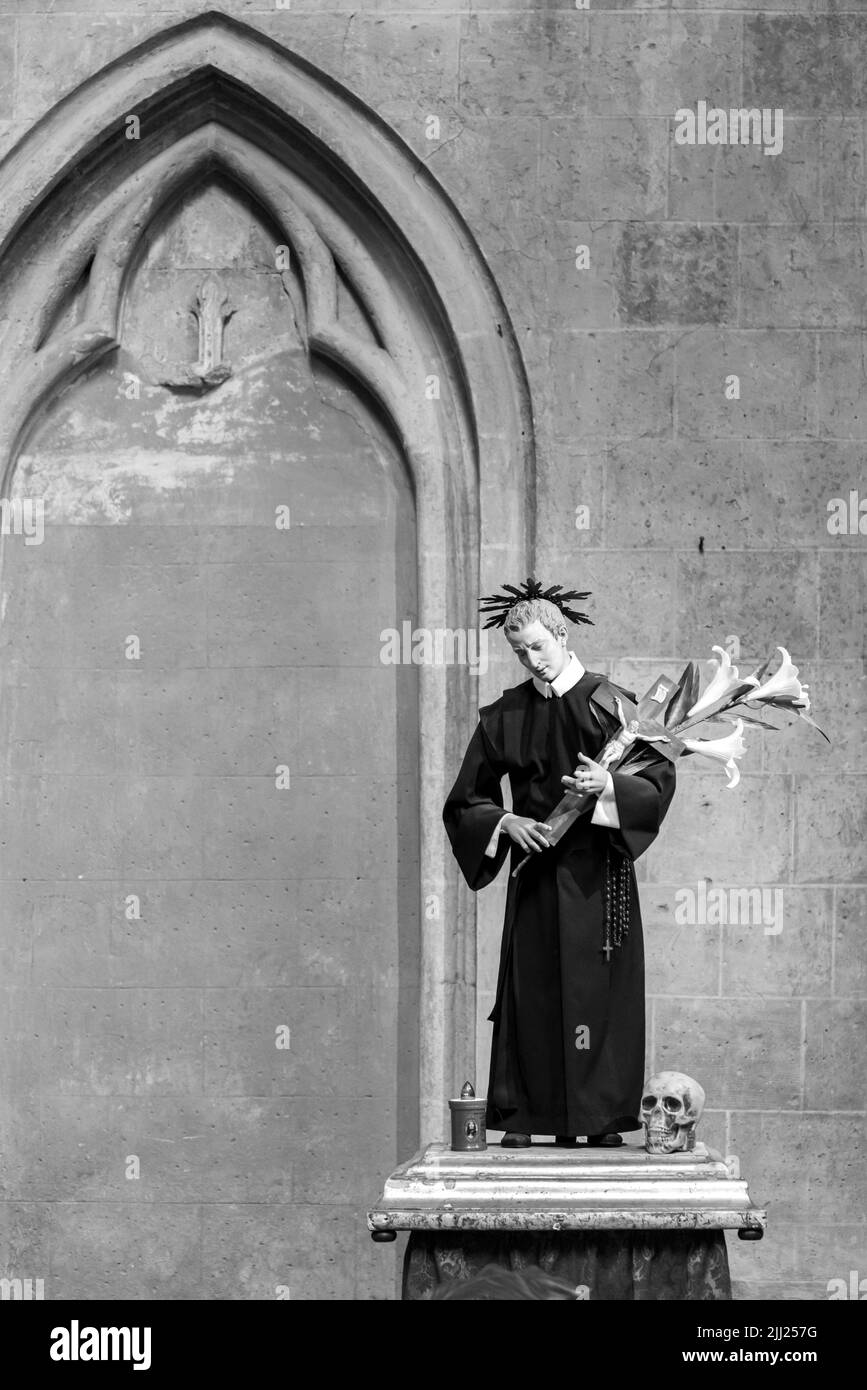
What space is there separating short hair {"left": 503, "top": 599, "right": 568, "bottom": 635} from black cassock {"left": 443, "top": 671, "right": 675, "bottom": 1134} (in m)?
0.22

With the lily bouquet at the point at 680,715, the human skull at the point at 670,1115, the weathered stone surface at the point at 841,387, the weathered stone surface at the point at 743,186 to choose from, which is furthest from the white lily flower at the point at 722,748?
the weathered stone surface at the point at 743,186

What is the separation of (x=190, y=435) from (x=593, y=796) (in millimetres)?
3750

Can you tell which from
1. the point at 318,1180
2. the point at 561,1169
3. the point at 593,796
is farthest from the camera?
the point at 318,1180

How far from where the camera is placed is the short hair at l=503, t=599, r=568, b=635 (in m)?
6.65

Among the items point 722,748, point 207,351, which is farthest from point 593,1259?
point 207,351

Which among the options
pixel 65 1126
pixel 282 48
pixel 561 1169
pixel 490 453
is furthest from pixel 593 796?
pixel 282 48

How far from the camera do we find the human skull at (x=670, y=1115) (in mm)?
6312

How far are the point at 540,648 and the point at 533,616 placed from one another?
0.33ft

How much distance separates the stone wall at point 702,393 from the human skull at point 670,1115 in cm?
255

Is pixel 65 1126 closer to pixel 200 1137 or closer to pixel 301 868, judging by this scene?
pixel 200 1137

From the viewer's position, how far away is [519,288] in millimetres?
9188

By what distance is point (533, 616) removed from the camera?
666 centimetres

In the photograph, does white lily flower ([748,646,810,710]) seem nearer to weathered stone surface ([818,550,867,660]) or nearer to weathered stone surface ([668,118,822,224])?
weathered stone surface ([818,550,867,660])

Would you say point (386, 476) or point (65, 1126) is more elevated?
point (386, 476)
